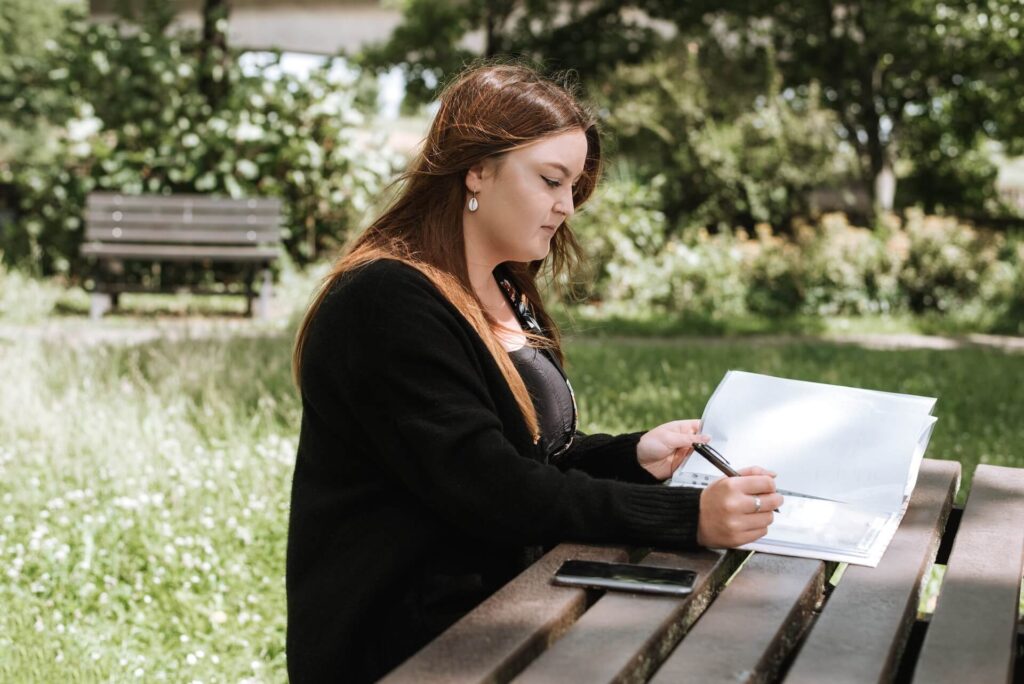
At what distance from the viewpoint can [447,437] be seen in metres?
1.83

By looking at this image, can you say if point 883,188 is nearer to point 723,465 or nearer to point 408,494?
point 723,465

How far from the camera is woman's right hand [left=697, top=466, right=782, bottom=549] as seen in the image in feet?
5.82

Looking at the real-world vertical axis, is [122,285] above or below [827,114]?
below

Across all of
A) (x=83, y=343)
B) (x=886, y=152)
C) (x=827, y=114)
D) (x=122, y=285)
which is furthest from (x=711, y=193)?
(x=83, y=343)

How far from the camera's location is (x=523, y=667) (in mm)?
1396

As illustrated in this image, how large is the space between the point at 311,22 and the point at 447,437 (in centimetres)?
2007

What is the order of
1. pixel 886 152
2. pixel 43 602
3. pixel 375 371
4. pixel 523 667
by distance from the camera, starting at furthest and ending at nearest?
pixel 886 152 < pixel 43 602 < pixel 375 371 < pixel 523 667

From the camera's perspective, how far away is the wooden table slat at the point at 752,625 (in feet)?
4.43

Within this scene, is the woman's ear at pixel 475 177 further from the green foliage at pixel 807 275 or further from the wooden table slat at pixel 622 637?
the green foliage at pixel 807 275

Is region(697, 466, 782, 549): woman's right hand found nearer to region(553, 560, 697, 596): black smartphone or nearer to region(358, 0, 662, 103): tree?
region(553, 560, 697, 596): black smartphone

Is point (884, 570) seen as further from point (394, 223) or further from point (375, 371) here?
point (394, 223)

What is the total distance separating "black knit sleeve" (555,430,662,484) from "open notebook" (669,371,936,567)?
4.9 inches

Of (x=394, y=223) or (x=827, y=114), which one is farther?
(x=827, y=114)

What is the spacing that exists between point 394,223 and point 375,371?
0.41 metres
